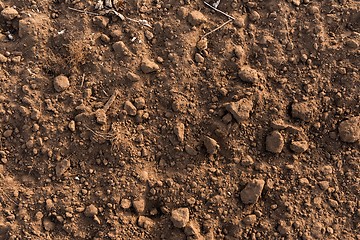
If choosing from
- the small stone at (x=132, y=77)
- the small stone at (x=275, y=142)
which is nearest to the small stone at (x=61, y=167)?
the small stone at (x=132, y=77)

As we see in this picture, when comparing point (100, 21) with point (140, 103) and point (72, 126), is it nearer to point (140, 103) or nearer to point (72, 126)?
point (140, 103)

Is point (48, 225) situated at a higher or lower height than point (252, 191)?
lower

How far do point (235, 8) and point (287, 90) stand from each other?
89cm

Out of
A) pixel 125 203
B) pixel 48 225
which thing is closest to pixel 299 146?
pixel 125 203

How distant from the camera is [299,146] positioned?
3.29 m

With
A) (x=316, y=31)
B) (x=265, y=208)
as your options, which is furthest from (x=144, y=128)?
(x=316, y=31)

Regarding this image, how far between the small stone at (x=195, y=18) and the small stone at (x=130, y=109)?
0.92 metres

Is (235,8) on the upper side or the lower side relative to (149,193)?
upper

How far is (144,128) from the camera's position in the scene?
3.29 meters

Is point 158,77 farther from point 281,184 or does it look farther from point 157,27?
point 281,184

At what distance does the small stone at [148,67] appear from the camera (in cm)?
334

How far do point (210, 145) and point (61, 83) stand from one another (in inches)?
53.5

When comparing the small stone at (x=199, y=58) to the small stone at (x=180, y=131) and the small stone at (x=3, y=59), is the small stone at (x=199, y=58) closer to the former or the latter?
the small stone at (x=180, y=131)

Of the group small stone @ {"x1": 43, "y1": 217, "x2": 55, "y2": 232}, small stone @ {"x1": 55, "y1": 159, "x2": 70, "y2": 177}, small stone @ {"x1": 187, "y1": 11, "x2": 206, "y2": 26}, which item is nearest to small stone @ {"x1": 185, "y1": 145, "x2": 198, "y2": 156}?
small stone @ {"x1": 55, "y1": 159, "x2": 70, "y2": 177}
